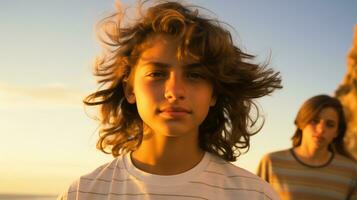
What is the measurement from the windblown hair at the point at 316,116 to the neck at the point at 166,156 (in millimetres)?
3576

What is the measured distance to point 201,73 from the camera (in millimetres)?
3510

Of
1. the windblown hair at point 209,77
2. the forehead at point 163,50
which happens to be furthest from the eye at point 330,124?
the forehead at point 163,50

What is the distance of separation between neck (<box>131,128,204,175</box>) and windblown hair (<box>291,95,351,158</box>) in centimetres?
358

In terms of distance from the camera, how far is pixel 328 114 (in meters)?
6.92

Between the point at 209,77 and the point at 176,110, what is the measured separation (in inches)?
16.7

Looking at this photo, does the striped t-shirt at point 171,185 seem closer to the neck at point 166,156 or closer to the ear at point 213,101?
the neck at point 166,156

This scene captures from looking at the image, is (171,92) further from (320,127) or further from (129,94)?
(320,127)

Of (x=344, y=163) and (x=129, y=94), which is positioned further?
(x=344, y=163)

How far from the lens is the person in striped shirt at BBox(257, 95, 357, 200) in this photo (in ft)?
21.2

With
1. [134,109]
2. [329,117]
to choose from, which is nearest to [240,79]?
[134,109]

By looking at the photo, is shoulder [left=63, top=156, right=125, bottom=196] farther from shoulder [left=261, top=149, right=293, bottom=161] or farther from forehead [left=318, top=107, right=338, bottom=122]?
forehead [left=318, top=107, right=338, bottom=122]

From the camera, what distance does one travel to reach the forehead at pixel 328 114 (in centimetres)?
688

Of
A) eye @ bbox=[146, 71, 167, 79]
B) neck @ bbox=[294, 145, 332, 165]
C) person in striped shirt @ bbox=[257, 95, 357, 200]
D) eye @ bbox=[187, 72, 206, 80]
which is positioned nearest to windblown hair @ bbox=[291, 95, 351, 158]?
person in striped shirt @ bbox=[257, 95, 357, 200]

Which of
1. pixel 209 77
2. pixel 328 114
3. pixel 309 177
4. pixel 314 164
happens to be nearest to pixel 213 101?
pixel 209 77
